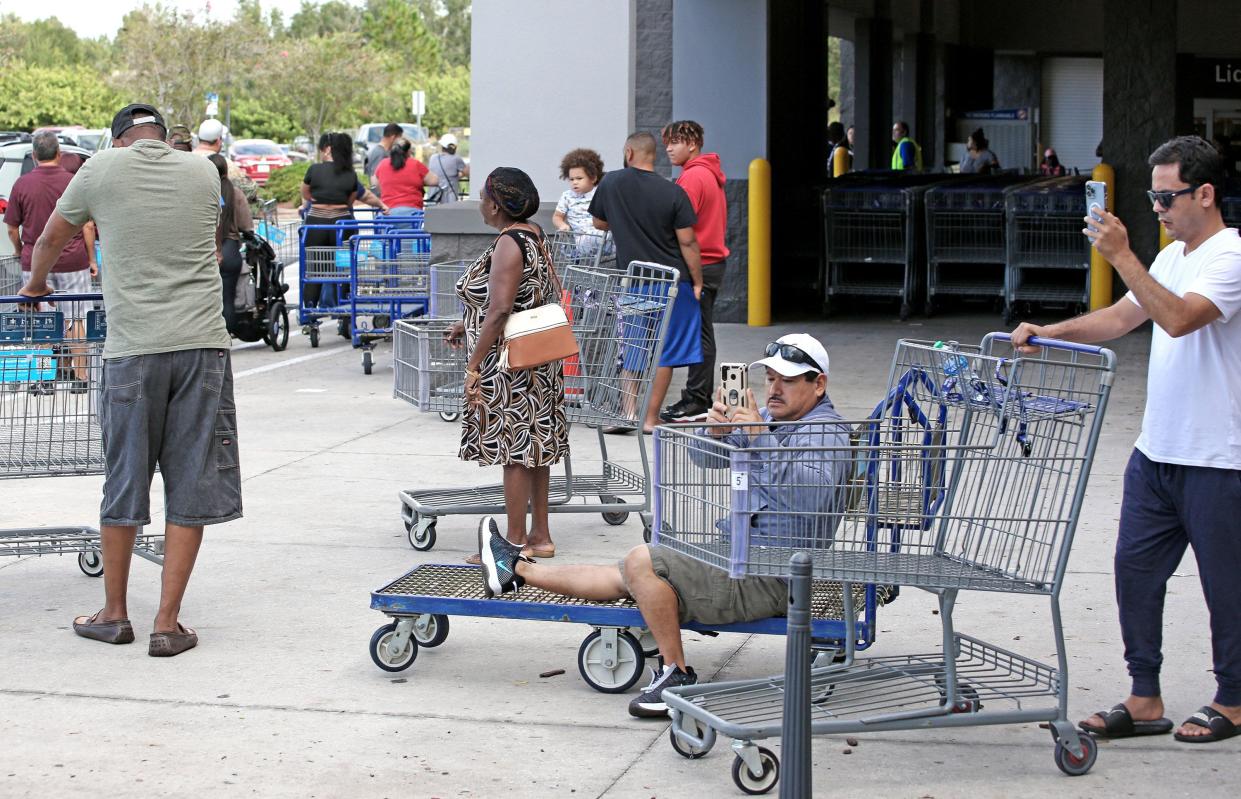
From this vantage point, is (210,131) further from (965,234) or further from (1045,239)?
(1045,239)

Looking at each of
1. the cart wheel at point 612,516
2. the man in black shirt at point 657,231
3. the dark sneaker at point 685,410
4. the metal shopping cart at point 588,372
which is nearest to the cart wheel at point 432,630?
the metal shopping cart at point 588,372

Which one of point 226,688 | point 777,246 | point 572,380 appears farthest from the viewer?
point 777,246

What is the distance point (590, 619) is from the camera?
5.52 metres

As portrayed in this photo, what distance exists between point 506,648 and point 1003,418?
2278 millimetres

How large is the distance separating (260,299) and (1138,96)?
895 centimetres

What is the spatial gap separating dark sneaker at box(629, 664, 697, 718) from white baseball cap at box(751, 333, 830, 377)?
3.41 feet

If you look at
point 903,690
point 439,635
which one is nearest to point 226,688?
point 439,635

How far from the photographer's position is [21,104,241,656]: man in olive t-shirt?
601cm

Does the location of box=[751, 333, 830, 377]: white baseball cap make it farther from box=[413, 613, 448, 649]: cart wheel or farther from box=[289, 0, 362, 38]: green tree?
box=[289, 0, 362, 38]: green tree

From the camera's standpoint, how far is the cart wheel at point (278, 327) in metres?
15.2

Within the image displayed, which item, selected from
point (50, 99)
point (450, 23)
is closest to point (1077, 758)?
point (50, 99)

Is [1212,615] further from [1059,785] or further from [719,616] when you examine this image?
[719,616]

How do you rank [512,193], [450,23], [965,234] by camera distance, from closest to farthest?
[512,193] → [965,234] → [450,23]

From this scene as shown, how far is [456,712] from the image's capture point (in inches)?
215
